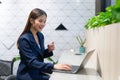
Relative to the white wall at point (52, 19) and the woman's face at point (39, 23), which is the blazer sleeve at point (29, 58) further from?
the white wall at point (52, 19)

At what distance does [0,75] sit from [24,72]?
1.81 metres

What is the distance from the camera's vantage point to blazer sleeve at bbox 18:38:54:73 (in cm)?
192

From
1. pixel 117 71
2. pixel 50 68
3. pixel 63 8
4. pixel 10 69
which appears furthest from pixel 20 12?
pixel 117 71

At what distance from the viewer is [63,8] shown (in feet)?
14.5

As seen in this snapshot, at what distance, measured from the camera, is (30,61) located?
196 cm

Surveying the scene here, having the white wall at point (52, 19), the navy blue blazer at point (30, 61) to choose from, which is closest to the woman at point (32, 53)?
the navy blue blazer at point (30, 61)

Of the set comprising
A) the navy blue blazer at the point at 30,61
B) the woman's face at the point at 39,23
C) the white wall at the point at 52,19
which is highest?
the woman's face at the point at 39,23

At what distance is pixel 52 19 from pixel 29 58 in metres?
2.51

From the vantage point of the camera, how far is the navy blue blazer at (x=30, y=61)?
1946 mm

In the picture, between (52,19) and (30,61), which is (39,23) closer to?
(30,61)

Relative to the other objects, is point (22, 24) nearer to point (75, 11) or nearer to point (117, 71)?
point (75, 11)

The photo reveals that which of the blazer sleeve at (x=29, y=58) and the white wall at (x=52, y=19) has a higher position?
the blazer sleeve at (x=29, y=58)

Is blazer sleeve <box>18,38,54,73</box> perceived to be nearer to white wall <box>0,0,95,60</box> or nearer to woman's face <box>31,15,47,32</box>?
woman's face <box>31,15,47,32</box>

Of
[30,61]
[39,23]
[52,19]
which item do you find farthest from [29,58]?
[52,19]
